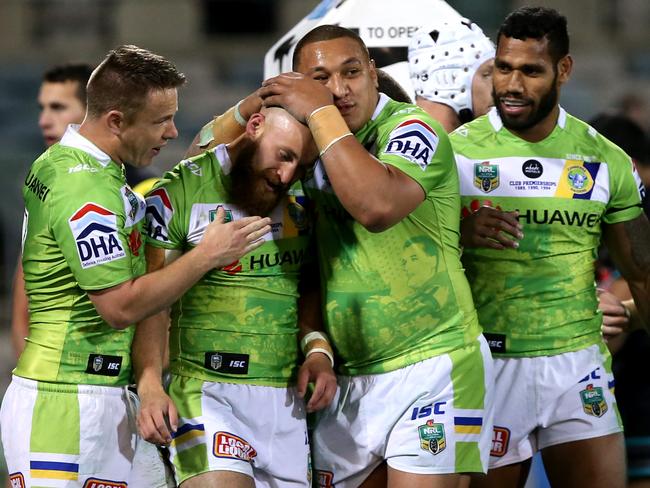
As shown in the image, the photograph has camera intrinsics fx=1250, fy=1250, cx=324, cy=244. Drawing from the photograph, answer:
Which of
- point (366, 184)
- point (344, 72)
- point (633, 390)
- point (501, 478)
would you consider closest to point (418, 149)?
point (366, 184)

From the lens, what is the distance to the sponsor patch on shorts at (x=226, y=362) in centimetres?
427

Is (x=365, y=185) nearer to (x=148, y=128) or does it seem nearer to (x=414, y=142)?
(x=414, y=142)

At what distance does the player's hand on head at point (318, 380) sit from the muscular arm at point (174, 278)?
499mm

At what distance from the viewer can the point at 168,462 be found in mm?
4355

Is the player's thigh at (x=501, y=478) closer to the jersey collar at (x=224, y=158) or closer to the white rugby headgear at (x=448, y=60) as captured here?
the jersey collar at (x=224, y=158)

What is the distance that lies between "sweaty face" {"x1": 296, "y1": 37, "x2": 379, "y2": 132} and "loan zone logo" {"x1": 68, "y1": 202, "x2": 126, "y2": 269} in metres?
0.89

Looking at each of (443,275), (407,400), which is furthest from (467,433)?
(443,275)

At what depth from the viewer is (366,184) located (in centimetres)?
390

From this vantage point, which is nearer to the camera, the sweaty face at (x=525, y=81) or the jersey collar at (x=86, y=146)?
the jersey collar at (x=86, y=146)

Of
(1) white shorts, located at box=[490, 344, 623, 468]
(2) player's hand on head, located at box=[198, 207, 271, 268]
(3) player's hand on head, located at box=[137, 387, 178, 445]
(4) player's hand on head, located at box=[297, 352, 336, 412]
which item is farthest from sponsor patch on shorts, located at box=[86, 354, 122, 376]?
(1) white shorts, located at box=[490, 344, 623, 468]

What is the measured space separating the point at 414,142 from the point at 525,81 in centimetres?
79

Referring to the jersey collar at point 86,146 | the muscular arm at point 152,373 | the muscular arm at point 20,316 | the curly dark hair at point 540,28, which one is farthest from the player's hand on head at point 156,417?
the curly dark hair at point 540,28

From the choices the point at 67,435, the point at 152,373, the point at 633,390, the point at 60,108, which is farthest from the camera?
the point at 60,108

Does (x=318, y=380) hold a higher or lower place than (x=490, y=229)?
lower
